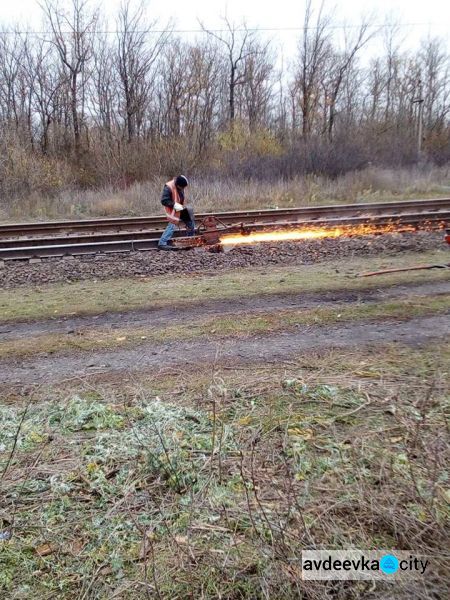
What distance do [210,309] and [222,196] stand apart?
46.2ft

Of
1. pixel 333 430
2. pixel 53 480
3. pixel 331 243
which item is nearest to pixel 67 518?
pixel 53 480

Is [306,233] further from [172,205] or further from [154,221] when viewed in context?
[154,221]

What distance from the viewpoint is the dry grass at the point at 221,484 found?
2064mm

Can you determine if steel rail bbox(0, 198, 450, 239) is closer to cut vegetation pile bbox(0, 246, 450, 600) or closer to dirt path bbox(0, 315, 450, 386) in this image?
cut vegetation pile bbox(0, 246, 450, 600)

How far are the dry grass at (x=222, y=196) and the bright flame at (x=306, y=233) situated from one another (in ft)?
22.2

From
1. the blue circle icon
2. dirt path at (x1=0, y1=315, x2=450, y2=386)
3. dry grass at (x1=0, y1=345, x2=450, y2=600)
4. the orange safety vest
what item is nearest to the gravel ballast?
the orange safety vest

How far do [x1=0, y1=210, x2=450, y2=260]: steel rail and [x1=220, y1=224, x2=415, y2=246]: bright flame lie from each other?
0.49 ft

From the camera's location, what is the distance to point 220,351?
480 centimetres

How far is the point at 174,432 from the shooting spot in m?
3.17

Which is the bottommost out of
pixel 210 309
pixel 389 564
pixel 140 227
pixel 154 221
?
pixel 389 564

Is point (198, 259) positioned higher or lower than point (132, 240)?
lower

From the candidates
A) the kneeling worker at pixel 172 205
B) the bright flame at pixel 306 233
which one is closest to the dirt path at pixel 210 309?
the kneeling worker at pixel 172 205

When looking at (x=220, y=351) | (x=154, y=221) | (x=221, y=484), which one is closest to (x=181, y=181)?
(x=154, y=221)

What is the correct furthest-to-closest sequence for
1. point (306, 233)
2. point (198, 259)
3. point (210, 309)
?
point (306, 233) < point (198, 259) < point (210, 309)
